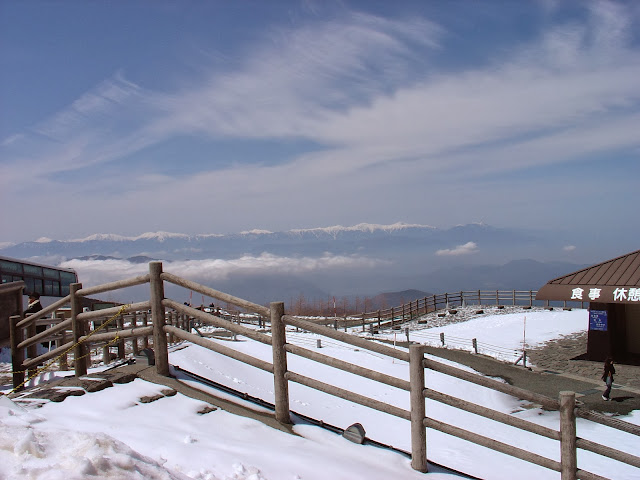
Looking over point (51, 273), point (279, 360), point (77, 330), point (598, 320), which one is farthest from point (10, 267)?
point (598, 320)

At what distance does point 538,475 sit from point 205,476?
18.1 feet

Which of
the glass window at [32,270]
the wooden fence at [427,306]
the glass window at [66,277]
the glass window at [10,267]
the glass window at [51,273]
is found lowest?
the wooden fence at [427,306]

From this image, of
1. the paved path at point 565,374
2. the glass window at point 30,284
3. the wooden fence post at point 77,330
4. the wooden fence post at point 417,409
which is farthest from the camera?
the glass window at point 30,284

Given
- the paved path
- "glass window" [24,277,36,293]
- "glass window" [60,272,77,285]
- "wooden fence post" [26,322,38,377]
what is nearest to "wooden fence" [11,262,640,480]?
"wooden fence post" [26,322,38,377]

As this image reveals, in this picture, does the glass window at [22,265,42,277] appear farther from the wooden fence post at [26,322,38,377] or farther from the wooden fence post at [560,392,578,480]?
the wooden fence post at [560,392,578,480]

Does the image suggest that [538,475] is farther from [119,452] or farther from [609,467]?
[119,452]

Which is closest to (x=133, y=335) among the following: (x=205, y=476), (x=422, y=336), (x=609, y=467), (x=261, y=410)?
(x=261, y=410)

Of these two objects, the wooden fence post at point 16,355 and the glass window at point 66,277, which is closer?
the wooden fence post at point 16,355

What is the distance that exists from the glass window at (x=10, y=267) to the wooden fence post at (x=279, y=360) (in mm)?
25046

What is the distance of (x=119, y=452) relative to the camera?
3809 mm

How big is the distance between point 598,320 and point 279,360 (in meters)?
20.4

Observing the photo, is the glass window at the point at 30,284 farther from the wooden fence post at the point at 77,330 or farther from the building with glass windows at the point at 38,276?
the wooden fence post at the point at 77,330

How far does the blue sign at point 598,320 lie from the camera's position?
863 inches

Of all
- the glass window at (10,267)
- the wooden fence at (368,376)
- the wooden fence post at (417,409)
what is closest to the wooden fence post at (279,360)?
the wooden fence at (368,376)
